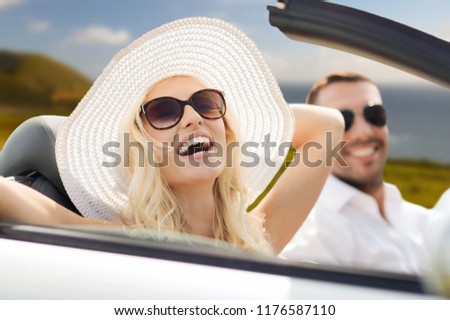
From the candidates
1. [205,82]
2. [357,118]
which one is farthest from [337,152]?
[205,82]

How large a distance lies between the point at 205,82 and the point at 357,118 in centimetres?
54

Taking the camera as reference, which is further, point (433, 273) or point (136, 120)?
point (136, 120)

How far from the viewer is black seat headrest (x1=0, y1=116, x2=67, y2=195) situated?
2.09 metres

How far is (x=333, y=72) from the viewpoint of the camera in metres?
2.47

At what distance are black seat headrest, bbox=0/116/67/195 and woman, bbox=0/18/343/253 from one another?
0.05m

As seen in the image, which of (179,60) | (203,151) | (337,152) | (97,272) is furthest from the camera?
(337,152)

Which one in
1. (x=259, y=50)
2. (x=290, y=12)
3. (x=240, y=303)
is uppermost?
(x=259, y=50)

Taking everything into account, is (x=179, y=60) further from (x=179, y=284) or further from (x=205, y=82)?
(x=179, y=284)

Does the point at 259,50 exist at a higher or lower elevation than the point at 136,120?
higher

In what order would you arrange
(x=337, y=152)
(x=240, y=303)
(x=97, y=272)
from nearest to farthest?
(x=240, y=303), (x=97, y=272), (x=337, y=152)

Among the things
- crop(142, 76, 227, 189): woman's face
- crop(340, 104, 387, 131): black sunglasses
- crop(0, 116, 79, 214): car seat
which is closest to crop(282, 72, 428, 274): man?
crop(340, 104, 387, 131): black sunglasses

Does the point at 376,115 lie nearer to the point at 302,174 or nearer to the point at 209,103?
the point at 302,174

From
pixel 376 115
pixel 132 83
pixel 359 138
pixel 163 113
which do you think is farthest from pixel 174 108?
pixel 376 115

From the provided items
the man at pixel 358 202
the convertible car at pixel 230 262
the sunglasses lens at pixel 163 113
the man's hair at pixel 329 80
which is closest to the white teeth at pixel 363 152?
the man at pixel 358 202
